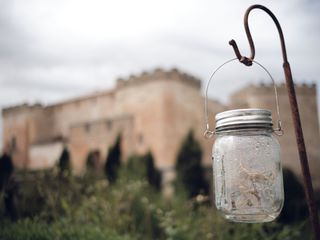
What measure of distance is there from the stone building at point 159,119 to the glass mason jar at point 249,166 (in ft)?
48.7

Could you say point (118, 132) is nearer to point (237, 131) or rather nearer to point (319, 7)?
point (319, 7)

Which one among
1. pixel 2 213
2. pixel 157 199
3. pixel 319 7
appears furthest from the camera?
pixel 157 199

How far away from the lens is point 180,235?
152 inches

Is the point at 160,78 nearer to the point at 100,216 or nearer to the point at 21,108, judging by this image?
the point at 21,108

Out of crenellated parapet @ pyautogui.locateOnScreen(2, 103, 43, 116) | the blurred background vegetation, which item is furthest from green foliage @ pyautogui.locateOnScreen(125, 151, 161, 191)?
crenellated parapet @ pyautogui.locateOnScreen(2, 103, 43, 116)

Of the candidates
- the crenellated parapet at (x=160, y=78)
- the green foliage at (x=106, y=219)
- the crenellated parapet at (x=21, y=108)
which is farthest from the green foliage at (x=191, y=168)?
the crenellated parapet at (x=21, y=108)

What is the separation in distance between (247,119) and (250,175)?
20 cm

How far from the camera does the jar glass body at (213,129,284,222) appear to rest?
1431 millimetres

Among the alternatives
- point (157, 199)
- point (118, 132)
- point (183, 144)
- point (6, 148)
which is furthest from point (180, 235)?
point (6, 148)

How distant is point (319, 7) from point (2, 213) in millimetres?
3720

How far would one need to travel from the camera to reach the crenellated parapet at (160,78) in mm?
19016

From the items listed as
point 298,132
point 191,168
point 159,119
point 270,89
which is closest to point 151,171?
point 191,168

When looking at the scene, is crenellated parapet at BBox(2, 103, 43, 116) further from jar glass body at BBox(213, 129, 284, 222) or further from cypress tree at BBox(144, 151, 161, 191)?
jar glass body at BBox(213, 129, 284, 222)

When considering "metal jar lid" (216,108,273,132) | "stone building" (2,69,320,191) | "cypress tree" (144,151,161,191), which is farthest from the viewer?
"stone building" (2,69,320,191)
